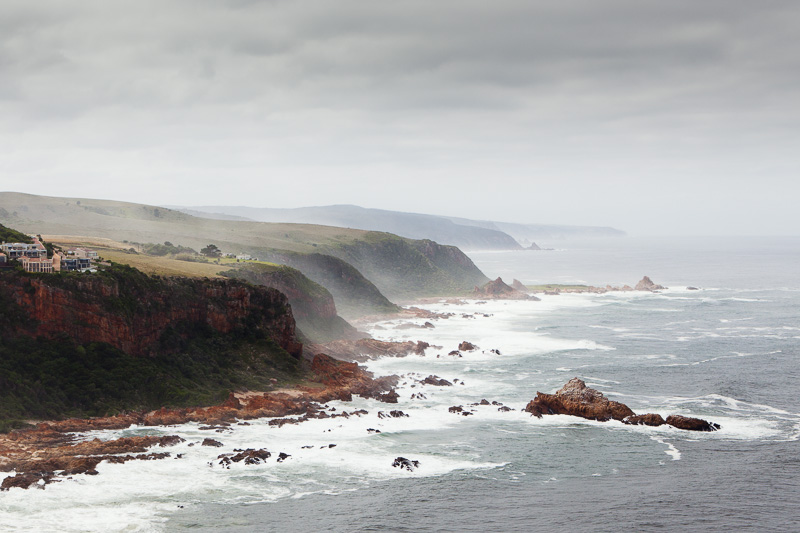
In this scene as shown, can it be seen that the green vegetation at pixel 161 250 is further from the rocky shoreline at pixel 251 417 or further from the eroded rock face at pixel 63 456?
the eroded rock face at pixel 63 456

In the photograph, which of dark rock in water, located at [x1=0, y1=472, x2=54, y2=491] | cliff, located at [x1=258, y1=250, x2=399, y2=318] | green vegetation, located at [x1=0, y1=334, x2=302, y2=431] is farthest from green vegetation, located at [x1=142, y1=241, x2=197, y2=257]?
dark rock in water, located at [x1=0, y1=472, x2=54, y2=491]

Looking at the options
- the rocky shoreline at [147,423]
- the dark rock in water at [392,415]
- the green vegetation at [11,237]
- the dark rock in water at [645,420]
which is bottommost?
the rocky shoreline at [147,423]

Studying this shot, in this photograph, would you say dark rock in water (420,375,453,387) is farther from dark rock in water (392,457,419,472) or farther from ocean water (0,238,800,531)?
dark rock in water (392,457,419,472)

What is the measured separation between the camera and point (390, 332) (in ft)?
456

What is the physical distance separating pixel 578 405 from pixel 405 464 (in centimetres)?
2559

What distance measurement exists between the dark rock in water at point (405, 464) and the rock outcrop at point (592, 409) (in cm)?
2177

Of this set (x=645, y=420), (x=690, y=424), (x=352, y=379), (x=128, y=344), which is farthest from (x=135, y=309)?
(x=690, y=424)

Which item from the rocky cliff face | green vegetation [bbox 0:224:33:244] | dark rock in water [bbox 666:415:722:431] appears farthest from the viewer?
green vegetation [bbox 0:224:33:244]

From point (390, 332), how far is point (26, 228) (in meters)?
98.1

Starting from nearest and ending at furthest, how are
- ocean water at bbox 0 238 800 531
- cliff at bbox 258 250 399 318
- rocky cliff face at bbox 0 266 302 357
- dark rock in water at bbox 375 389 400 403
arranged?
ocean water at bbox 0 238 800 531
rocky cliff face at bbox 0 266 302 357
dark rock in water at bbox 375 389 400 403
cliff at bbox 258 250 399 318

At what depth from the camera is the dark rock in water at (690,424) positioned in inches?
2756

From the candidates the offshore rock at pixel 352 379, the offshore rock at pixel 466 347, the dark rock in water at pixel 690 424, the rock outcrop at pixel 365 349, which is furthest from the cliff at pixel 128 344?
the dark rock in water at pixel 690 424

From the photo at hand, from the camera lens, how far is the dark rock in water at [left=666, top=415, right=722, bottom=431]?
70000 millimetres

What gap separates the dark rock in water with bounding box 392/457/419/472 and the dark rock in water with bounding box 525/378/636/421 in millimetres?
22001
